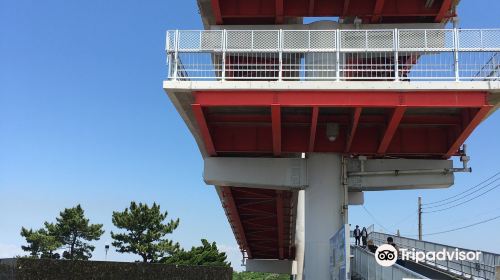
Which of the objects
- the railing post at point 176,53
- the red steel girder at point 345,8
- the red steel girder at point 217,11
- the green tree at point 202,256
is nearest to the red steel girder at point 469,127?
the red steel girder at point 345,8

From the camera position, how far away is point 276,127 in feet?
60.1

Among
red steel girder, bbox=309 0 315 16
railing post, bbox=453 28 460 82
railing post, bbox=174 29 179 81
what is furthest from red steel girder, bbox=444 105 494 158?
railing post, bbox=174 29 179 81

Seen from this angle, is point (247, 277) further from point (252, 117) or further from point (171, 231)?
point (252, 117)

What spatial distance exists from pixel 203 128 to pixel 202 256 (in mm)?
39949

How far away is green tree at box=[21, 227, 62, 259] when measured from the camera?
65.7 metres

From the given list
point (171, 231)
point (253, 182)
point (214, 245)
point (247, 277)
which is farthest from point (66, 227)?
point (253, 182)

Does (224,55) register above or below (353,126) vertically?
above

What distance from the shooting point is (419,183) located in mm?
20547

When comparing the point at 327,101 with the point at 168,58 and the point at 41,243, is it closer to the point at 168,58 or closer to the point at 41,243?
the point at 168,58

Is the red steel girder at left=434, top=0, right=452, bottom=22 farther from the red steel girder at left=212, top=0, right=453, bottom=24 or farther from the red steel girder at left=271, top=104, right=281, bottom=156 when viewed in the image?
the red steel girder at left=271, top=104, right=281, bottom=156

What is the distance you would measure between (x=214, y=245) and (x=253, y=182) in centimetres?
4408

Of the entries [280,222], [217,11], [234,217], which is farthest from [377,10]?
[280,222]

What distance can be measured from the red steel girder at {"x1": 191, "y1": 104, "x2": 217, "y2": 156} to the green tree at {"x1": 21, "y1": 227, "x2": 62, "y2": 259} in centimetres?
5106

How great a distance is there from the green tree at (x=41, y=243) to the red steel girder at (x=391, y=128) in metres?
54.6
